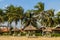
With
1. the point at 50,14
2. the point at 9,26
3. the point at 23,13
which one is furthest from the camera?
the point at 9,26

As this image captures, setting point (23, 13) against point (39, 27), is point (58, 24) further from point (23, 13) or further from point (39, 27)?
point (23, 13)

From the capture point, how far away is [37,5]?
5762cm

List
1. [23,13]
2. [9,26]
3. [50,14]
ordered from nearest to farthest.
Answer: [50,14], [23,13], [9,26]

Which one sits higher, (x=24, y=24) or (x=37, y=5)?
(x=37, y=5)

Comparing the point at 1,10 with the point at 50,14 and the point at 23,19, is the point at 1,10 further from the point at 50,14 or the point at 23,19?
the point at 50,14

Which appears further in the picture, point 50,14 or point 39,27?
point 39,27

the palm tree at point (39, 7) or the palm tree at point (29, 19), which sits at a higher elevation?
the palm tree at point (39, 7)

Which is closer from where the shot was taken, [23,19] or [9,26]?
[23,19]

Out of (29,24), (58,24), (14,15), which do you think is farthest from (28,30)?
(58,24)

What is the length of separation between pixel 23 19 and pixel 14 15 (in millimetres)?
3006

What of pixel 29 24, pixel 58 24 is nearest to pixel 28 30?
pixel 29 24

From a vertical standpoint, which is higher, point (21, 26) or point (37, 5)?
point (37, 5)

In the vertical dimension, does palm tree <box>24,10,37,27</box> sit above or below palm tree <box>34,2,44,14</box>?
below

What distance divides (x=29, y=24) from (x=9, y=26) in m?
7.61
